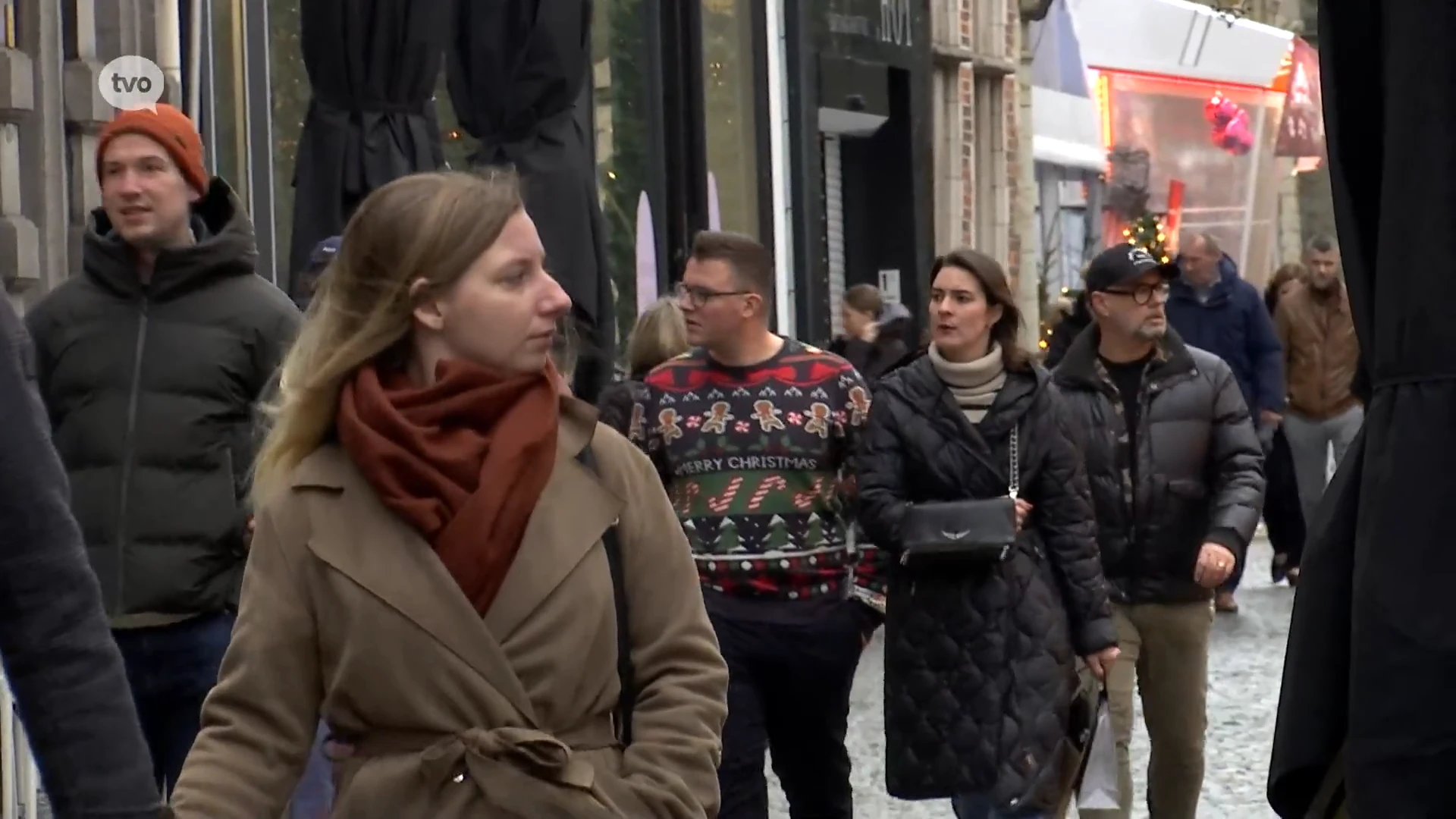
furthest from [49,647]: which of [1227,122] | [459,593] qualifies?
[1227,122]

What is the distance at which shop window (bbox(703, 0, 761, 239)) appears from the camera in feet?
60.1

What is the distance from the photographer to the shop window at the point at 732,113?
18.3m

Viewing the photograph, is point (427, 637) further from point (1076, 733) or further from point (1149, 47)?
point (1149, 47)

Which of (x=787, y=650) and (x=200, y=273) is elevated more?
(x=200, y=273)

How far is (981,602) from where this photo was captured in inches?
293

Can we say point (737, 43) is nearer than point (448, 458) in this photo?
No

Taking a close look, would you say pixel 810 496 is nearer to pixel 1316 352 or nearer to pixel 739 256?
pixel 739 256

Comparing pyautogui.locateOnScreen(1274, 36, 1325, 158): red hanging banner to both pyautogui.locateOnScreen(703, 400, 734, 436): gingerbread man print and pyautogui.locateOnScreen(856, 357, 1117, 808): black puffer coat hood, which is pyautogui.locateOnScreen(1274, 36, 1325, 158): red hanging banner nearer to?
pyautogui.locateOnScreen(856, 357, 1117, 808): black puffer coat hood

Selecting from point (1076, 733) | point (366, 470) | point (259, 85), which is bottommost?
point (1076, 733)

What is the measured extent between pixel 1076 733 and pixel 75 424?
2.92 meters

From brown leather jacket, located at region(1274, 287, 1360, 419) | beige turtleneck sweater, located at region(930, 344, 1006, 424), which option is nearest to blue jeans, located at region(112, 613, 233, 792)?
beige turtleneck sweater, located at region(930, 344, 1006, 424)

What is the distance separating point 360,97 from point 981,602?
2.33 meters

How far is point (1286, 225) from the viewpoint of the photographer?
45.9 m

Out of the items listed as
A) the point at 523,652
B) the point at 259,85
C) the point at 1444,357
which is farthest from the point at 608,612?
the point at 259,85
